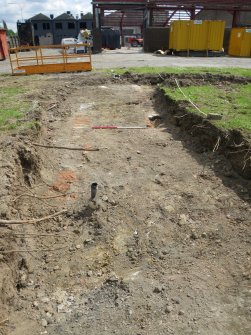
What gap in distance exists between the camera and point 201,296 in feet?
12.7

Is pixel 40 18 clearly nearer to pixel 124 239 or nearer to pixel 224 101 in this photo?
pixel 224 101

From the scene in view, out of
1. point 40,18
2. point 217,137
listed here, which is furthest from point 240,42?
point 40,18


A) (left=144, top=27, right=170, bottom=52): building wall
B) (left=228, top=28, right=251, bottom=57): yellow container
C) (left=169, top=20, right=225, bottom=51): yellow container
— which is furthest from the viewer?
(left=144, top=27, right=170, bottom=52): building wall

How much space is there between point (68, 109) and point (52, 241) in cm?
631

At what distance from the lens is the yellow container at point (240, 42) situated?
2328 centimetres

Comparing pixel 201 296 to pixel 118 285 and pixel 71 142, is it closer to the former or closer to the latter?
pixel 118 285

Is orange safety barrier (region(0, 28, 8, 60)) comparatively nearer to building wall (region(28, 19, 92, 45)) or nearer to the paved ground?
the paved ground

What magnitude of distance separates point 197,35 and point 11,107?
18.1 metres

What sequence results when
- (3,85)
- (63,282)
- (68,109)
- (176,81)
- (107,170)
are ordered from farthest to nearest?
(3,85)
(176,81)
(68,109)
(107,170)
(63,282)

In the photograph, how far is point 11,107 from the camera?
9008 mm

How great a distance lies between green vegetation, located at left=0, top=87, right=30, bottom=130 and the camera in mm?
7461

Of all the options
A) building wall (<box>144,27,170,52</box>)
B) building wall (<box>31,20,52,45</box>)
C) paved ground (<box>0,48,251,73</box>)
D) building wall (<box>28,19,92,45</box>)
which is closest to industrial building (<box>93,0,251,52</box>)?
building wall (<box>144,27,170,52</box>)

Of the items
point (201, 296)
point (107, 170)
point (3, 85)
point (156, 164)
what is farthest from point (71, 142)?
point (3, 85)

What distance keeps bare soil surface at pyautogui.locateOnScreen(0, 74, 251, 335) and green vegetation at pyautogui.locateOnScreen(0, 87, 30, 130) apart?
0.68m
